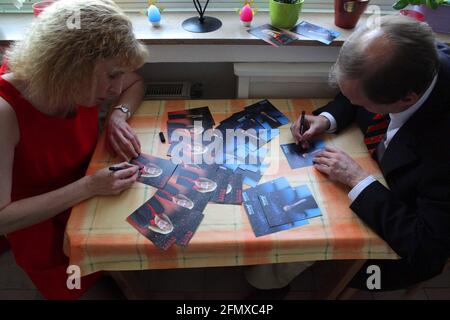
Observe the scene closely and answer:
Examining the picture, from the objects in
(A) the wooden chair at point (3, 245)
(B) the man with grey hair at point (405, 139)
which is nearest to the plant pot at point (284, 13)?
(B) the man with grey hair at point (405, 139)

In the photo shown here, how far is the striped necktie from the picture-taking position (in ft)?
3.70

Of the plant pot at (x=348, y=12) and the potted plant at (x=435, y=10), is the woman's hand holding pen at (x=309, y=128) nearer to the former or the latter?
the plant pot at (x=348, y=12)

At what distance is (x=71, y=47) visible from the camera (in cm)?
84

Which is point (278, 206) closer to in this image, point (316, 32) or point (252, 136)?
point (252, 136)

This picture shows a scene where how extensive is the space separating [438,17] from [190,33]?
96cm

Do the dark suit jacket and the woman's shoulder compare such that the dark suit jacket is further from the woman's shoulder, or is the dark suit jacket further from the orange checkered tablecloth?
the woman's shoulder

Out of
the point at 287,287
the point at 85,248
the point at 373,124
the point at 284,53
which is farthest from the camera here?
the point at 287,287

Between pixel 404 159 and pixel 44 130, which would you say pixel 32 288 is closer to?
pixel 44 130

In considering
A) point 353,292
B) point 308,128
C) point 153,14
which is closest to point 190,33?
point 153,14

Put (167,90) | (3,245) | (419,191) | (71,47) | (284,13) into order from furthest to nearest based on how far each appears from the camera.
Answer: (3,245) → (167,90) → (284,13) → (419,191) → (71,47)

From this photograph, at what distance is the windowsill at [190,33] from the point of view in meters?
1.30

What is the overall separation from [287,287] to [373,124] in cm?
79

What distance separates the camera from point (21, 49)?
3.05ft
